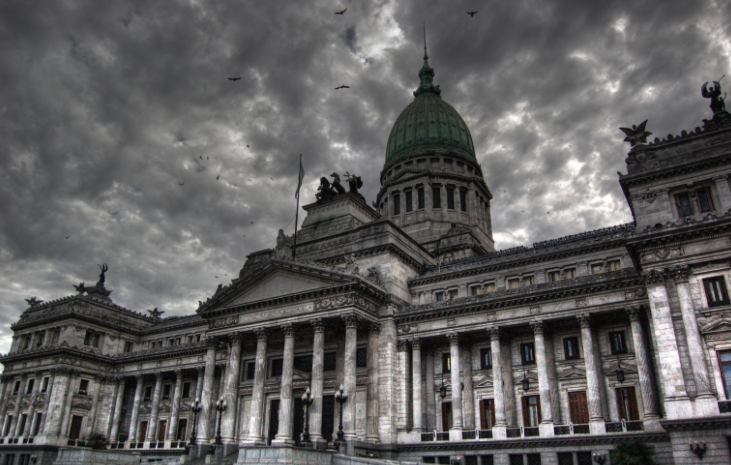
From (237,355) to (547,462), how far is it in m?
24.2

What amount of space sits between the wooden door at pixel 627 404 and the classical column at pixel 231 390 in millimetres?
27490

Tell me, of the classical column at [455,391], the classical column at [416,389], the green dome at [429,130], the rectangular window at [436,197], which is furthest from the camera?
the green dome at [429,130]

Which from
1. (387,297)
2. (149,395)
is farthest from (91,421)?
(387,297)

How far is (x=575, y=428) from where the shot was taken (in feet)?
124

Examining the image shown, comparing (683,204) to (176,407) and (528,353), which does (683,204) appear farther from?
(176,407)

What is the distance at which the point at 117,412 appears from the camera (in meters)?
63.8

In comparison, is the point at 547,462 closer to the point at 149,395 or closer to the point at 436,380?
the point at 436,380

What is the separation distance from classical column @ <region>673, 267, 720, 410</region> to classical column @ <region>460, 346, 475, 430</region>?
1572 centimetres

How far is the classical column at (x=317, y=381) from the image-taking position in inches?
1592

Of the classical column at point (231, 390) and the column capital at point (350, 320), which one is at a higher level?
the column capital at point (350, 320)

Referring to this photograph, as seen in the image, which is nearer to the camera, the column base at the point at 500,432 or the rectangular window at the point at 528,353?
the column base at the point at 500,432

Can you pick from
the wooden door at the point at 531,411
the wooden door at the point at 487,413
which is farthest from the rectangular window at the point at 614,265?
the wooden door at the point at 487,413

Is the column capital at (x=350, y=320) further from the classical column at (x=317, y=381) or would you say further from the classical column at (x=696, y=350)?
the classical column at (x=696, y=350)

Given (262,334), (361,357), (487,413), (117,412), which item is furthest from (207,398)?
(117,412)
